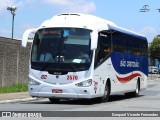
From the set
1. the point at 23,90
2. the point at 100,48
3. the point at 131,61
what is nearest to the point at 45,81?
the point at 100,48

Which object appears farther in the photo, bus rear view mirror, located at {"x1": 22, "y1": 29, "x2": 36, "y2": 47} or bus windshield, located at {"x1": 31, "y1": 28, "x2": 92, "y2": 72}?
bus rear view mirror, located at {"x1": 22, "y1": 29, "x2": 36, "y2": 47}

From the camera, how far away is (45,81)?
64.2ft

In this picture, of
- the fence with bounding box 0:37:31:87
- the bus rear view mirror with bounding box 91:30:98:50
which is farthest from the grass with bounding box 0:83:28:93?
the bus rear view mirror with bounding box 91:30:98:50

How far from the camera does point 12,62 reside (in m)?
32.4

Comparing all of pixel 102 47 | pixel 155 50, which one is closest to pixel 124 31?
pixel 102 47

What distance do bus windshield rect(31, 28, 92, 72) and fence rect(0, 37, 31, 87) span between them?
11.2m

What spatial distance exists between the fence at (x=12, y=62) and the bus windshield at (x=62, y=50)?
11174 mm

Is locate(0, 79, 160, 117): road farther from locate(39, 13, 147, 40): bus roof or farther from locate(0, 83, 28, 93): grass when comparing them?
locate(0, 83, 28, 93): grass

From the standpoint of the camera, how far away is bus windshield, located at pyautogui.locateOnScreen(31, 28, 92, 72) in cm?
1944

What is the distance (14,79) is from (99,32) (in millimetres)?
13988

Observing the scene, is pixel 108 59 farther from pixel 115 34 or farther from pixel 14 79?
pixel 14 79

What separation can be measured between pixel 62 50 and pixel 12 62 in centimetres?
1339

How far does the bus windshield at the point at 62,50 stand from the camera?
63.8 ft

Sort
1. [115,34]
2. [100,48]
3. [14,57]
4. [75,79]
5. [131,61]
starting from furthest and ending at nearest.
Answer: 1. [14,57]
2. [131,61]
3. [115,34]
4. [100,48]
5. [75,79]
